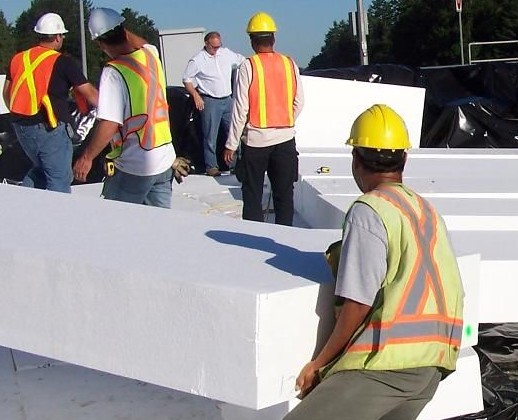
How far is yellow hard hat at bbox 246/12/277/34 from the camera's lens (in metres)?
5.14

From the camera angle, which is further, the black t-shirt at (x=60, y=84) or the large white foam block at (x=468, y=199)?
the black t-shirt at (x=60, y=84)

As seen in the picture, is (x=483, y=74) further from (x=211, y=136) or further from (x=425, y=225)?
(x=425, y=225)

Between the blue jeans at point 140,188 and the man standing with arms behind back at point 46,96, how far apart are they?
894 mm

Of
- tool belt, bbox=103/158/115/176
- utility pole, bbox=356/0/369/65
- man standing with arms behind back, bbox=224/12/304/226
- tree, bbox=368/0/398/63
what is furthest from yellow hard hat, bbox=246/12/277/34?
tree, bbox=368/0/398/63

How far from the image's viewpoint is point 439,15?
61.4 meters

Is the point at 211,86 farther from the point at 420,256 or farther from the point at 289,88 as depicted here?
the point at 420,256

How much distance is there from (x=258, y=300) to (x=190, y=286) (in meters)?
0.22

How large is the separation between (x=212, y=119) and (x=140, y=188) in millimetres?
4055

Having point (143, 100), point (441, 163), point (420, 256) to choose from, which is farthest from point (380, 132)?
point (441, 163)

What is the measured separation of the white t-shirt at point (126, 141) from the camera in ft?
13.4

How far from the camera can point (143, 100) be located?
4152mm

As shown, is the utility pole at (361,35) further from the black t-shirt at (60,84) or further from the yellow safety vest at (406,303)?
the yellow safety vest at (406,303)

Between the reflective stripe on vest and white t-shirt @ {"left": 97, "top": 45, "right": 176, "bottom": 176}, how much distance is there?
25 mm

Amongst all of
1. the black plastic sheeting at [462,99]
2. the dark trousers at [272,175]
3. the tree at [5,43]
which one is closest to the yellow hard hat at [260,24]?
the dark trousers at [272,175]
